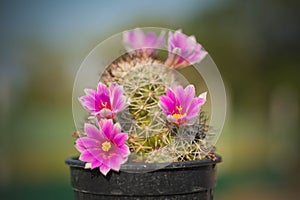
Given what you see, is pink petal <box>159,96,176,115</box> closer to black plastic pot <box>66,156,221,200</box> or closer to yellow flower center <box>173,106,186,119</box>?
Answer: yellow flower center <box>173,106,186,119</box>

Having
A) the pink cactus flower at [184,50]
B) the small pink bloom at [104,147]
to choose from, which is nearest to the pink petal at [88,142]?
the small pink bloom at [104,147]

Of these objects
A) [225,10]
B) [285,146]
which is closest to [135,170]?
[285,146]

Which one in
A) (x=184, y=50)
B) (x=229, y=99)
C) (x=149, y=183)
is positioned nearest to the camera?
(x=149, y=183)

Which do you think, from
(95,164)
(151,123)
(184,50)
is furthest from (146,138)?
(184,50)

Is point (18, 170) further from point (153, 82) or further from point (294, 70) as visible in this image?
point (153, 82)

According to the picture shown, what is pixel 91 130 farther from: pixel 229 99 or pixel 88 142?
pixel 229 99

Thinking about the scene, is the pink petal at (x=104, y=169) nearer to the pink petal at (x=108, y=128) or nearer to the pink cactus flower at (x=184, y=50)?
the pink petal at (x=108, y=128)
